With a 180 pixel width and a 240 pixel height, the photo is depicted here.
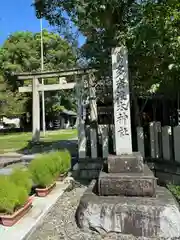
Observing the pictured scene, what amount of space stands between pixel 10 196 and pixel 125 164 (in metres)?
1.93

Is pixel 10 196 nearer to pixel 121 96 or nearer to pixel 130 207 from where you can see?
pixel 130 207

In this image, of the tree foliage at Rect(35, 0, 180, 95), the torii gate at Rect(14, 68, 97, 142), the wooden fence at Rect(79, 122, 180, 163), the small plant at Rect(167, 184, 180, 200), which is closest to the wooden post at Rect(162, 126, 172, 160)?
the wooden fence at Rect(79, 122, 180, 163)

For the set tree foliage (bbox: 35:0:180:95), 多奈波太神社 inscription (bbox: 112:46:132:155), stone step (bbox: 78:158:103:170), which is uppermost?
tree foliage (bbox: 35:0:180:95)

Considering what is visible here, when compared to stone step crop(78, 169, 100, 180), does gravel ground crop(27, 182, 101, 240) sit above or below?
below

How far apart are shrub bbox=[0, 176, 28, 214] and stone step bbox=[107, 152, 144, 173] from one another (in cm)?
151

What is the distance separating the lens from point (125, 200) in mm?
4359

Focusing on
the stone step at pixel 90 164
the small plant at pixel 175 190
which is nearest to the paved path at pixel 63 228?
the small plant at pixel 175 190

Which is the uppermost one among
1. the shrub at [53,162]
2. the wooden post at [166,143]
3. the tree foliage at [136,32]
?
the tree foliage at [136,32]

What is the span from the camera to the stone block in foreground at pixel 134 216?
409 cm

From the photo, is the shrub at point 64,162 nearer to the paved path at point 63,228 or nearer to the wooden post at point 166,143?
the paved path at point 63,228

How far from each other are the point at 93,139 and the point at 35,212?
352 centimetres

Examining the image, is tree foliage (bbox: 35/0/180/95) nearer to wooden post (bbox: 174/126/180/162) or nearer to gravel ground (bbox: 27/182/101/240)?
wooden post (bbox: 174/126/180/162)

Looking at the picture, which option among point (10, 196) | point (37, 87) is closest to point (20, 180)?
point (10, 196)

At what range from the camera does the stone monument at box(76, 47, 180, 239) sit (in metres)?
4.11
